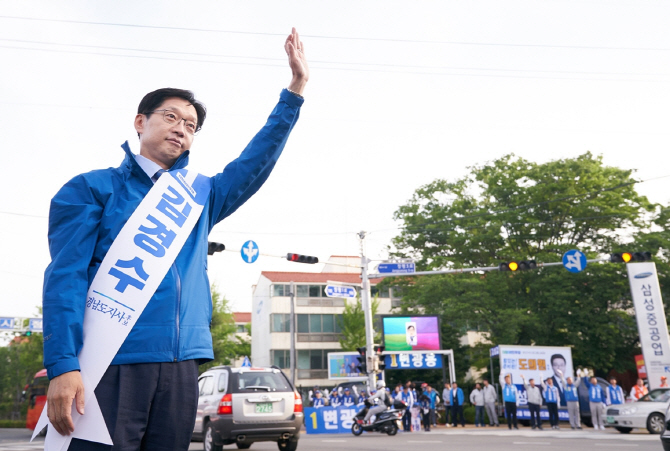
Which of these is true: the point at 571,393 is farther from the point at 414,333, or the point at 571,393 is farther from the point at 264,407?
the point at 264,407

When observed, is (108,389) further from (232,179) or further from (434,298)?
(434,298)

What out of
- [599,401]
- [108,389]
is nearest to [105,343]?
[108,389]

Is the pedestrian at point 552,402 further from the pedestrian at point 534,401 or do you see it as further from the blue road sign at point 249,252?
the blue road sign at point 249,252

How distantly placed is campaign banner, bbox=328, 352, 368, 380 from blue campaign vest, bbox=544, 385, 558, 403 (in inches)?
875

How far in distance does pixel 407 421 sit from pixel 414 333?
418 inches

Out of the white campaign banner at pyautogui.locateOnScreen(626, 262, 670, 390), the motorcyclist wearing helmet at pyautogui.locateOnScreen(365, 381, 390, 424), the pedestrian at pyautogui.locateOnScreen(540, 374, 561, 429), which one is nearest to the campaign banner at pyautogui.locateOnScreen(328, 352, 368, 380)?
the pedestrian at pyautogui.locateOnScreen(540, 374, 561, 429)

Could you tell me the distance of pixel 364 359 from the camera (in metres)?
24.2

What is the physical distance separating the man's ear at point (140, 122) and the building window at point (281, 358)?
2038 inches

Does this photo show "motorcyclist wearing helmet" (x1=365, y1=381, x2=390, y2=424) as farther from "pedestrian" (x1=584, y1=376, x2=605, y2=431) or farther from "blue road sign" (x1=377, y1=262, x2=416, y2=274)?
"pedestrian" (x1=584, y1=376, x2=605, y2=431)

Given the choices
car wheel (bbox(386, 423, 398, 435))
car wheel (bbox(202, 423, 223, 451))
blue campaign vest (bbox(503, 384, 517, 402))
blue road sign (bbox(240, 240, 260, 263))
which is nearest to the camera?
car wheel (bbox(202, 423, 223, 451))

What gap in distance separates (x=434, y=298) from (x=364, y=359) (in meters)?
13.2

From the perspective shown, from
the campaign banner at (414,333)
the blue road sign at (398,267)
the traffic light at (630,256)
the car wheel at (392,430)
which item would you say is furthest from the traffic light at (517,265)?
the campaign banner at (414,333)

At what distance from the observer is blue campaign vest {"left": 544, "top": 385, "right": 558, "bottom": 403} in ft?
72.3

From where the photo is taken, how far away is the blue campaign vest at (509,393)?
2278cm
